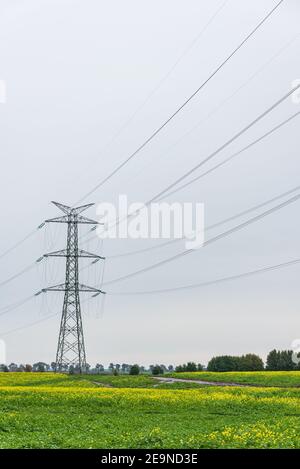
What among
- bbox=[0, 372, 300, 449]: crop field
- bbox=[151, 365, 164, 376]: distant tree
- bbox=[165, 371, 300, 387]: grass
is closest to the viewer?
bbox=[0, 372, 300, 449]: crop field

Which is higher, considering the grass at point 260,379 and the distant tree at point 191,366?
the distant tree at point 191,366

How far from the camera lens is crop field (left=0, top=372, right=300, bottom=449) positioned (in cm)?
2242

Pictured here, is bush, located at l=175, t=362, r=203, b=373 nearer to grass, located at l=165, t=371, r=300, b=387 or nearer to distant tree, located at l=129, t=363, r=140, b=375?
distant tree, located at l=129, t=363, r=140, b=375

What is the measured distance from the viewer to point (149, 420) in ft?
106

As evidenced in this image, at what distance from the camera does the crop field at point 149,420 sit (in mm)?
22422

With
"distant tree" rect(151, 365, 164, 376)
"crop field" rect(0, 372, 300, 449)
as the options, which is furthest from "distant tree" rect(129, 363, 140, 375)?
"crop field" rect(0, 372, 300, 449)

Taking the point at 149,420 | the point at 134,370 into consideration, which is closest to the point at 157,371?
the point at 134,370

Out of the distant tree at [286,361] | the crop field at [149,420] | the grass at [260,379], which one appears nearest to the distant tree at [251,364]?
the distant tree at [286,361]

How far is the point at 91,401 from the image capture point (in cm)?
4281

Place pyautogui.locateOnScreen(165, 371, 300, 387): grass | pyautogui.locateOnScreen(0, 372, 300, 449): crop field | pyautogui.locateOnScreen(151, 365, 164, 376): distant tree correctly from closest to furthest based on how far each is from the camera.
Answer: pyautogui.locateOnScreen(0, 372, 300, 449): crop field
pyautogui.locateOnScreen(165, 371, 300, 387): grass
pyautogui.locateOnScreen(151, 365, 164, 376): distant tree

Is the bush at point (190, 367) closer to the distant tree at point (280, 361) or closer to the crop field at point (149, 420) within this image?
the distant tree at point (280, 361)
